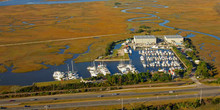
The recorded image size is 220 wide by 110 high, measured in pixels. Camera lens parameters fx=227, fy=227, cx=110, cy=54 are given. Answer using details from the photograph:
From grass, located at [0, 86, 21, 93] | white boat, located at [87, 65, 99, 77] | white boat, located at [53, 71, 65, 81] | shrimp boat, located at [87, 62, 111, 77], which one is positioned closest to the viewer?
grass, located at [0, 86, 21, 93]

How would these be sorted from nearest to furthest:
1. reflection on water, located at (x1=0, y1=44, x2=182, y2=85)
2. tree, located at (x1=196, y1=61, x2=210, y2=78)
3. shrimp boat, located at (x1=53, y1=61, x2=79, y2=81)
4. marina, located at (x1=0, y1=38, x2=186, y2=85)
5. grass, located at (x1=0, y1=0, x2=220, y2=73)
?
tree, located at (x1=196, y1=61, x2=210, y2=78) < shrimp boat, located at (x1=53, y1=61, x2=79, y2=81) < reflection on water, located at (x1=0, y1=44, x2=182, y2=85) < marina, located at (x1=0, y1=38, x2=186, y2=85) < grass, located at (x1=0, y1=0, x2=220, y2=73)

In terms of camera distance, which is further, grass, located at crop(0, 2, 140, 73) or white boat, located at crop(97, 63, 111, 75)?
grass, located at crop(0, 2, 140, 73)

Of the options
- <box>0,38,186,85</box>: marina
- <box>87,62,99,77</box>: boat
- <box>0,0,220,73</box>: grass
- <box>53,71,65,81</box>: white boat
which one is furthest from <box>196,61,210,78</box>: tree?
<box>53,71,65,81</box>: white boat

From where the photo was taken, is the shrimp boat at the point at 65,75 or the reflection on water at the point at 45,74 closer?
the shrimp boat at the point at 65,75

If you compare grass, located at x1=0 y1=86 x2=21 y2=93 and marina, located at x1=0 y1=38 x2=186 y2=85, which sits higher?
A: marina, located at x1=0 y1=38 x2=186 y2=85

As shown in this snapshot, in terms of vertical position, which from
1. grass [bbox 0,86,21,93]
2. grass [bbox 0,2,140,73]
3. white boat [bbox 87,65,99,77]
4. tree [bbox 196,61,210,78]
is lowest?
grass [bbox 0,86,21,93]

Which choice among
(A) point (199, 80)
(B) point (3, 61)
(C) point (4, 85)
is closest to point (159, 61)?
(A) point (199, 80)

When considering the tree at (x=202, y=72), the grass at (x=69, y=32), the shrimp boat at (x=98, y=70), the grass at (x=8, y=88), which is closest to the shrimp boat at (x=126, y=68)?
the shrimp boat at (x=98, y=70)

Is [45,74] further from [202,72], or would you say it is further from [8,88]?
[202,72]

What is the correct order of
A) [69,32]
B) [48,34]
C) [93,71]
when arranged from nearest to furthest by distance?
[93,71] → [48,34] → [69,32]

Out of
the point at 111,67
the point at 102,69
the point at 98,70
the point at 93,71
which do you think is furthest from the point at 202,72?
the point at 93,71

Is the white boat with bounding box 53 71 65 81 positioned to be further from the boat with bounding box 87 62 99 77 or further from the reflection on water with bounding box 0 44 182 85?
the boat with bounding box 87 62 99 77

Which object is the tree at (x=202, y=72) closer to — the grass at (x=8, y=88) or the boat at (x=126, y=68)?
the boat at (x=126, y=68)
